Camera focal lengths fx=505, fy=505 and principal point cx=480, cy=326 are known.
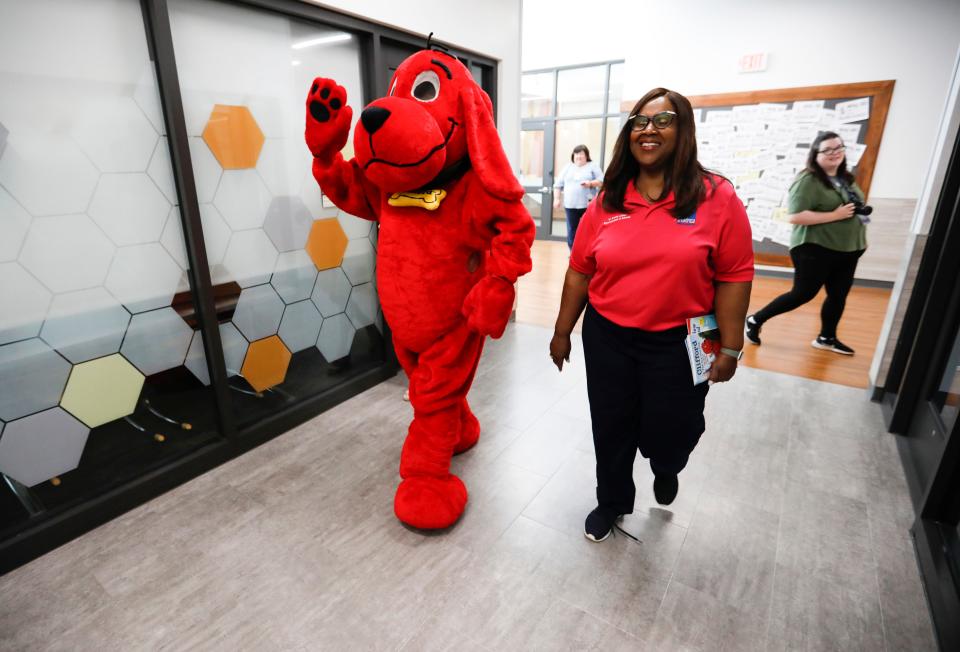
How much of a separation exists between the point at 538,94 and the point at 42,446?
7616 mm

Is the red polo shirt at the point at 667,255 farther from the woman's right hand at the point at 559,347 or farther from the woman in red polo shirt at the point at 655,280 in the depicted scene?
the woman's right hand at the point at 559,347

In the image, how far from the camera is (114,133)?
172 centimetres

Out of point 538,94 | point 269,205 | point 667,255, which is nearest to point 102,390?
point 269,205

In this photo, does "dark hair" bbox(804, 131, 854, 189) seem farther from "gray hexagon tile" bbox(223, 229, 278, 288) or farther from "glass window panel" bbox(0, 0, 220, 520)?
"glass window panel" bbox(0, 0, 220, 520)

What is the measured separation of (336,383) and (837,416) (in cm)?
260

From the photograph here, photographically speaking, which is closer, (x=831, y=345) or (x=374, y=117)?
(x=374, y=117)

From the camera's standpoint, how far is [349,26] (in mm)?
2391

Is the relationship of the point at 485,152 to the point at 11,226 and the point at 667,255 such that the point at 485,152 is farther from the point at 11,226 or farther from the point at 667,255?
the point at 11,226

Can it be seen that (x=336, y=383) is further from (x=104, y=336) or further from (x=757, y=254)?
(x=757, y=254)

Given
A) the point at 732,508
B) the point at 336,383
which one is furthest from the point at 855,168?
the point at 336,383

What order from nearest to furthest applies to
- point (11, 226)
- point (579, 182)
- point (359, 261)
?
point (11, 226) < point (359, 261) < point (579, 182)

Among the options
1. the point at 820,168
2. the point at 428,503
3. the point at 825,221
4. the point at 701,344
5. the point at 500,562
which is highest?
the point at 820,168

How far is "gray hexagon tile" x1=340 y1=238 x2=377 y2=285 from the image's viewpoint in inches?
108

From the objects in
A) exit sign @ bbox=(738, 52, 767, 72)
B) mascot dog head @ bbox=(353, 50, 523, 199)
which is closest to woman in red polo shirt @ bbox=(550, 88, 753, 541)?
mascot dog head @ bbox=(353, 50, 523, 199)
